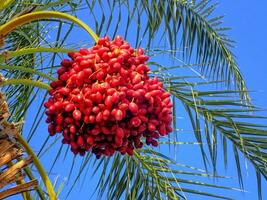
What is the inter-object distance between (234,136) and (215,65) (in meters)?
0.98

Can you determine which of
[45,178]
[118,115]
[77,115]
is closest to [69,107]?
[77,115]

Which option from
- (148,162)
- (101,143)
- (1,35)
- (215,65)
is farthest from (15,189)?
(215,65)

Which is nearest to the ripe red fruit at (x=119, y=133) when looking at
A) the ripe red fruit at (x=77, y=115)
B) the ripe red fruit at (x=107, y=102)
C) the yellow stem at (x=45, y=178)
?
the ripe red fruit at (x=107, y=102)

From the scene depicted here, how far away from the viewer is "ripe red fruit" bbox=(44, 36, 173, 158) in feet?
5.86

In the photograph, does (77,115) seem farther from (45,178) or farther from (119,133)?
(45,178)

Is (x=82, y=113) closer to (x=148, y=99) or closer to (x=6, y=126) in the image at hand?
(x=148, y=99)

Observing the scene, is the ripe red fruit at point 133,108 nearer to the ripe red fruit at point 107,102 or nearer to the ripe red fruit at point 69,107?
the ripe red fruit at point 107,102

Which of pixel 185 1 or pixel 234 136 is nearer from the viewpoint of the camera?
pixel 234 136

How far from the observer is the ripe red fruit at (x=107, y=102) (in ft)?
5.86

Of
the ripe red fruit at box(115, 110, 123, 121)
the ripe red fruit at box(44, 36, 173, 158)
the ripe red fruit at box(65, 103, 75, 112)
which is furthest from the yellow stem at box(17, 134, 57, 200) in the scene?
the ripe red fruit at box(115, 110, 123, 121)

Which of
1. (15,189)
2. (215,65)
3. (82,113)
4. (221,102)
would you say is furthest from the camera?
(215,65)

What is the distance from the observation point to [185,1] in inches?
160

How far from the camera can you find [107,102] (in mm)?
1757

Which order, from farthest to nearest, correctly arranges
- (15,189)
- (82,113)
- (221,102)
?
1. (221,102)
2. (15,189)
3. (82,113)
